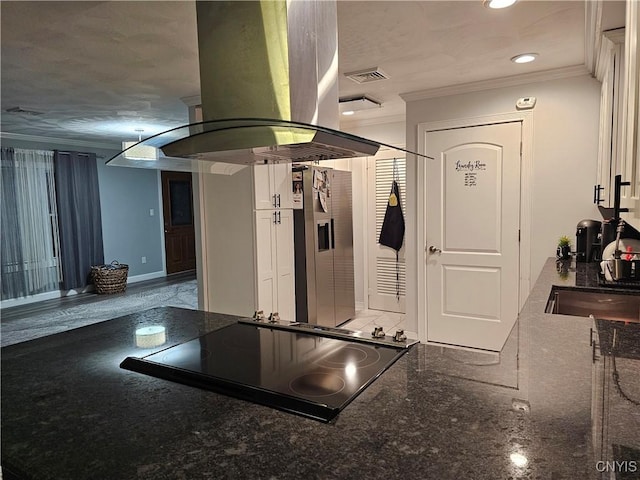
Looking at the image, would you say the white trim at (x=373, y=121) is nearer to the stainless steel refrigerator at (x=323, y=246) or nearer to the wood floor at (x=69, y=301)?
the stainless steel refrigerator at (x=323, y=246)

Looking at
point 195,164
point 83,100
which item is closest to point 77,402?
point 195,164

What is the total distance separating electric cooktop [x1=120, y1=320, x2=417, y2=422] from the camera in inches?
43.5

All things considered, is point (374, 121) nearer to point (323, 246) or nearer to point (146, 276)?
point (323, 246)

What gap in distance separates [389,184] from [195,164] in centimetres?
367

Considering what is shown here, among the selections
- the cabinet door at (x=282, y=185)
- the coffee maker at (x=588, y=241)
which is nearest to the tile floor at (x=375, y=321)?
the cabinet door at (x=282, y=185)

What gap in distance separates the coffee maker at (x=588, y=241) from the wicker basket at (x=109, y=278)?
6049 millimetres

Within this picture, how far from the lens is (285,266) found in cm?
403

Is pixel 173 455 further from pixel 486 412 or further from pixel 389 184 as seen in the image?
pixel 389 184

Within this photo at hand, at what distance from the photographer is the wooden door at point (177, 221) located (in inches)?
312

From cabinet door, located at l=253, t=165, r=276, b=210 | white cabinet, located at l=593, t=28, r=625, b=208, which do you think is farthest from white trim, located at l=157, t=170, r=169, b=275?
white cabinet, located at l=593, t=28, r=625, b=208

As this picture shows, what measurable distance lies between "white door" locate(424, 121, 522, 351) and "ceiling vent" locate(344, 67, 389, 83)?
82 cm

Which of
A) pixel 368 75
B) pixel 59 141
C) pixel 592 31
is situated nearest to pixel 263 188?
pixel 368 75

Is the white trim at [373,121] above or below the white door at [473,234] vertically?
above

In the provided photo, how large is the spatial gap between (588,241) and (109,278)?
20.2ft
